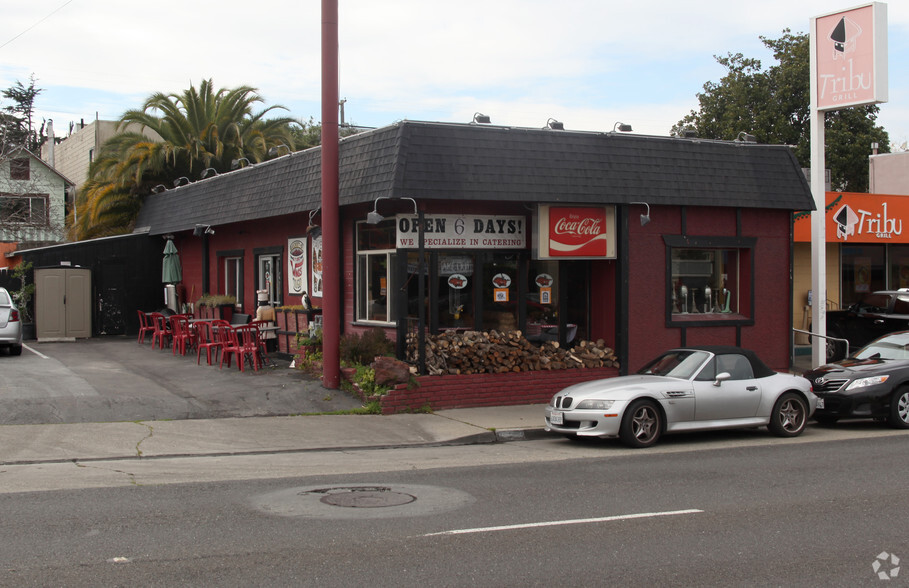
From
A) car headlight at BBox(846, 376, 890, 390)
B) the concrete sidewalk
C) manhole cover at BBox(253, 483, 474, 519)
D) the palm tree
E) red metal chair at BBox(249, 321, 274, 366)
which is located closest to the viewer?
manhole cover at BBox(253, 483, 474, 519)

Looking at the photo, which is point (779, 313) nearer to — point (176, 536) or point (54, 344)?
point (176, 536)

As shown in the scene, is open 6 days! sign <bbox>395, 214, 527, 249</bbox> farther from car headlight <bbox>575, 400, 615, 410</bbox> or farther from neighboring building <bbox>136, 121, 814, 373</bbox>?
car headlight <bbox>575, 400, 615, 410</bbox>

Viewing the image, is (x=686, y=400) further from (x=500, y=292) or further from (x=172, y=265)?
(x=172, y=265)

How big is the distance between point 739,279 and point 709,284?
0.69 m

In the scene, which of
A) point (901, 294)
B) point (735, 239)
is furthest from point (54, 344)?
point (901, 294)

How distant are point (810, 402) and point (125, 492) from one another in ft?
31.4

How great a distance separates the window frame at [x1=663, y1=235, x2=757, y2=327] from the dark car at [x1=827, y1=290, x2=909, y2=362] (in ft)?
14.8

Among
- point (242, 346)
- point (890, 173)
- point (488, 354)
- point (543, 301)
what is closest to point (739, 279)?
point (543, 301)

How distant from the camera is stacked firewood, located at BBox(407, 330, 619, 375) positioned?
47.7ft

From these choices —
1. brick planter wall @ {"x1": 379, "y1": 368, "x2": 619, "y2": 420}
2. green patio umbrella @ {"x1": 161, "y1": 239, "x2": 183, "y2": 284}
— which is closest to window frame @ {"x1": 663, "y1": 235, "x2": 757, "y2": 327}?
brick planter wall @ {"x1": 379, "y1": 368, "x2": 619, "y2": 420}

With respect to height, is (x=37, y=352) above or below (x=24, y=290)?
below

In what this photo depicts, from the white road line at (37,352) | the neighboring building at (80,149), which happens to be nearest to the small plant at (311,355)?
the white road line at (37,352)

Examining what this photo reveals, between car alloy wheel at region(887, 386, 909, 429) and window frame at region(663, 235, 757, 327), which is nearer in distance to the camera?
car alloy wheel at region(887, 386, 909, 429)

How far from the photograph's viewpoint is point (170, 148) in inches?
1093
